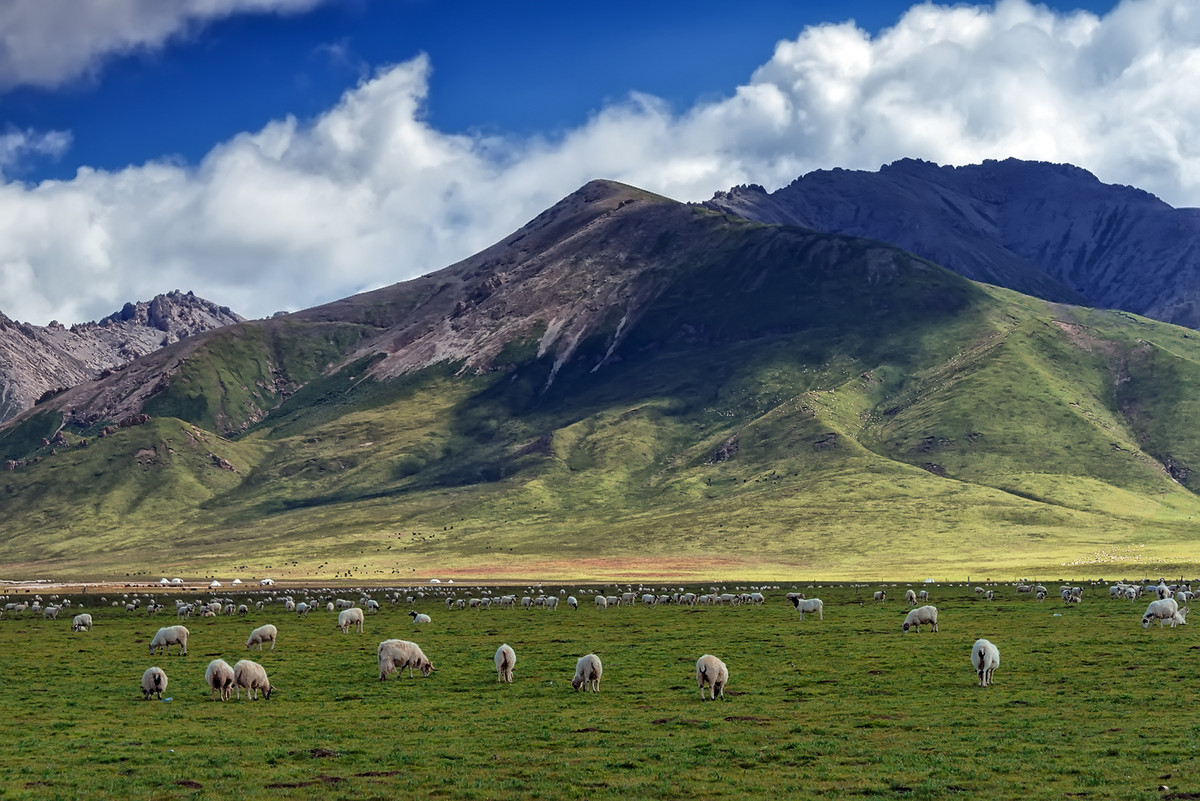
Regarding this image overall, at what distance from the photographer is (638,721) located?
38250 millimetres

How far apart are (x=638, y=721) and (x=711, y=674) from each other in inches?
231

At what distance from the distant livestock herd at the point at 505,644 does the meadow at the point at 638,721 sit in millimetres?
991

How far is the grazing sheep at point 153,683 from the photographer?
46.2 metres

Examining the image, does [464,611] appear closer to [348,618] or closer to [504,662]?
[348,618]

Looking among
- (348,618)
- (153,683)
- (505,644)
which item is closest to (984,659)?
Answer: (505,644)

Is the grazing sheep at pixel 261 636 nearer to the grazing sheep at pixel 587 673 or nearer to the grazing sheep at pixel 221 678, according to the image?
the grazing sheep at pixel 221 678

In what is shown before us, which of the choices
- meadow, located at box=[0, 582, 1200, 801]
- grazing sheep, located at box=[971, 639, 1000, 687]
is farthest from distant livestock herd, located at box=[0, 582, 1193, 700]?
meadow, located at box=[0, 582, 1200, 801]

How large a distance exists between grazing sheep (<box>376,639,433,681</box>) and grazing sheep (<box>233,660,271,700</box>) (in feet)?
20.2

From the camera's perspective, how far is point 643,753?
107 feet

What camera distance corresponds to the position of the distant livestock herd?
45375 millimetres

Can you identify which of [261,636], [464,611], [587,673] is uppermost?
[587,673]

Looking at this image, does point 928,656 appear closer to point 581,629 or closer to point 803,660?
point 803,660

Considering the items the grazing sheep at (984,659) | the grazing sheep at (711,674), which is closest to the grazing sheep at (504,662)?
the grazing sheep at (711,674)

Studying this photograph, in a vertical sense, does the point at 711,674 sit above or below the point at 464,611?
above
